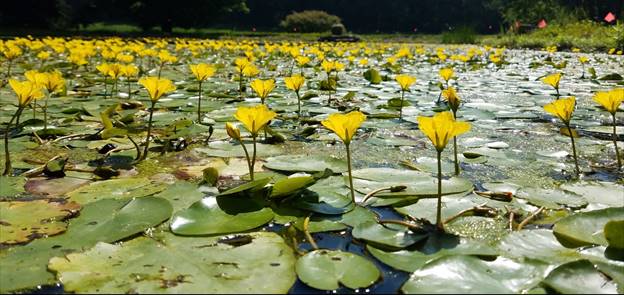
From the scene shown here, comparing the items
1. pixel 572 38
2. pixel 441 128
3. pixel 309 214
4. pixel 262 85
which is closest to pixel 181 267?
pixel 309 214

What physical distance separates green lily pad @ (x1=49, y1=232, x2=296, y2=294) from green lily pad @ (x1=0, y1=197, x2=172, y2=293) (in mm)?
41

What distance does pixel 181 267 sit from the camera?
909 mm

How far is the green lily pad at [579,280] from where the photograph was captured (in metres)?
0.81

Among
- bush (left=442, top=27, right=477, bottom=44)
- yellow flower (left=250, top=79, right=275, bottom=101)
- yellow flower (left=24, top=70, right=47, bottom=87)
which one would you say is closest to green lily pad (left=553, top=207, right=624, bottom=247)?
yellow flower (left=250, top=79, right=275, bottom=101)

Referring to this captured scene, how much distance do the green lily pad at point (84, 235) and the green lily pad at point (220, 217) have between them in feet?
0.22

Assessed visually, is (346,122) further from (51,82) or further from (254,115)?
(51,82)

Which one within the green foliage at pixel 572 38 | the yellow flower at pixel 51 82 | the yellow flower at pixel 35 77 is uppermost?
the green foliage at pixel 572 38

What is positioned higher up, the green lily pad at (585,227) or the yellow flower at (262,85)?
the yellow flower at (262,85)

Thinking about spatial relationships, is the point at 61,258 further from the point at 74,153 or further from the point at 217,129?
the point at 217,129

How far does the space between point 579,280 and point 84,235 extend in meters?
1.02

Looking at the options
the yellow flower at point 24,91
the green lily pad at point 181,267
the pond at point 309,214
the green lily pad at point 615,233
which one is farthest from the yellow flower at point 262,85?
the green lily pad at point 615,233

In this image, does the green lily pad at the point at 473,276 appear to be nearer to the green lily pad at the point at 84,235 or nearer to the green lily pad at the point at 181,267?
the green lily pad at the point at 181,267

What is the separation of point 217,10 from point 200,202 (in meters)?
23.2

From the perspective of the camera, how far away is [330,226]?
44.9 inches
